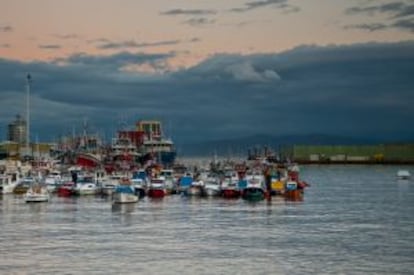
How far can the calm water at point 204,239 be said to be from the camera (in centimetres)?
3812

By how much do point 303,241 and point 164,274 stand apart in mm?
14267

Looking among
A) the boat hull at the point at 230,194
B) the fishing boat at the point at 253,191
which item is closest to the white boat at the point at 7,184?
the boat hull at the point at 230,194

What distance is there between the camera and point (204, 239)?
48.8 meters

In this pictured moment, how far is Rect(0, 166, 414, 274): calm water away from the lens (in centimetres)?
3812

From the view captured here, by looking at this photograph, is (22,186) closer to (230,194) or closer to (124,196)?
(230,194)

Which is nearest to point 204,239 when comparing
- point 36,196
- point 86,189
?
point 36,196

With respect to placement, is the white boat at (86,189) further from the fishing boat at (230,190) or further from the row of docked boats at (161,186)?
the fishing boat at (230,190)

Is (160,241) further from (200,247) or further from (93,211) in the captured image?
(93,211)

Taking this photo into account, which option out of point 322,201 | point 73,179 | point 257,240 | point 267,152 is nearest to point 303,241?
point 257,240

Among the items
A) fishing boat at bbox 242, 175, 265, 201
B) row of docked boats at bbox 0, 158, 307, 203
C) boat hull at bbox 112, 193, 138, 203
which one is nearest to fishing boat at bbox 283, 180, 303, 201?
row of docked boats at bbox 0, 158, 307, 203

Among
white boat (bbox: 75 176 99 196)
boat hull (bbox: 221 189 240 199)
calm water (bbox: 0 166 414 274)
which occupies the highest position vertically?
white boat (bbox: 75 176 99 196)

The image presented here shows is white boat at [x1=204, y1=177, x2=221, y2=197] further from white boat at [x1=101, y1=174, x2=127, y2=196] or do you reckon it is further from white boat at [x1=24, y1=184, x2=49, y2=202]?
white boat at [x1=24, y1=184, x2=49, y2=202]

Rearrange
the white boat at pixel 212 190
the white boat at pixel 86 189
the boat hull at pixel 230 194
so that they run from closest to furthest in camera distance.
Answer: the boat hull at pixel 230 194, the white boat at pixel 212 190, the white boat at pixel 86 189

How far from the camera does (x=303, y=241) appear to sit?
48281 mm
